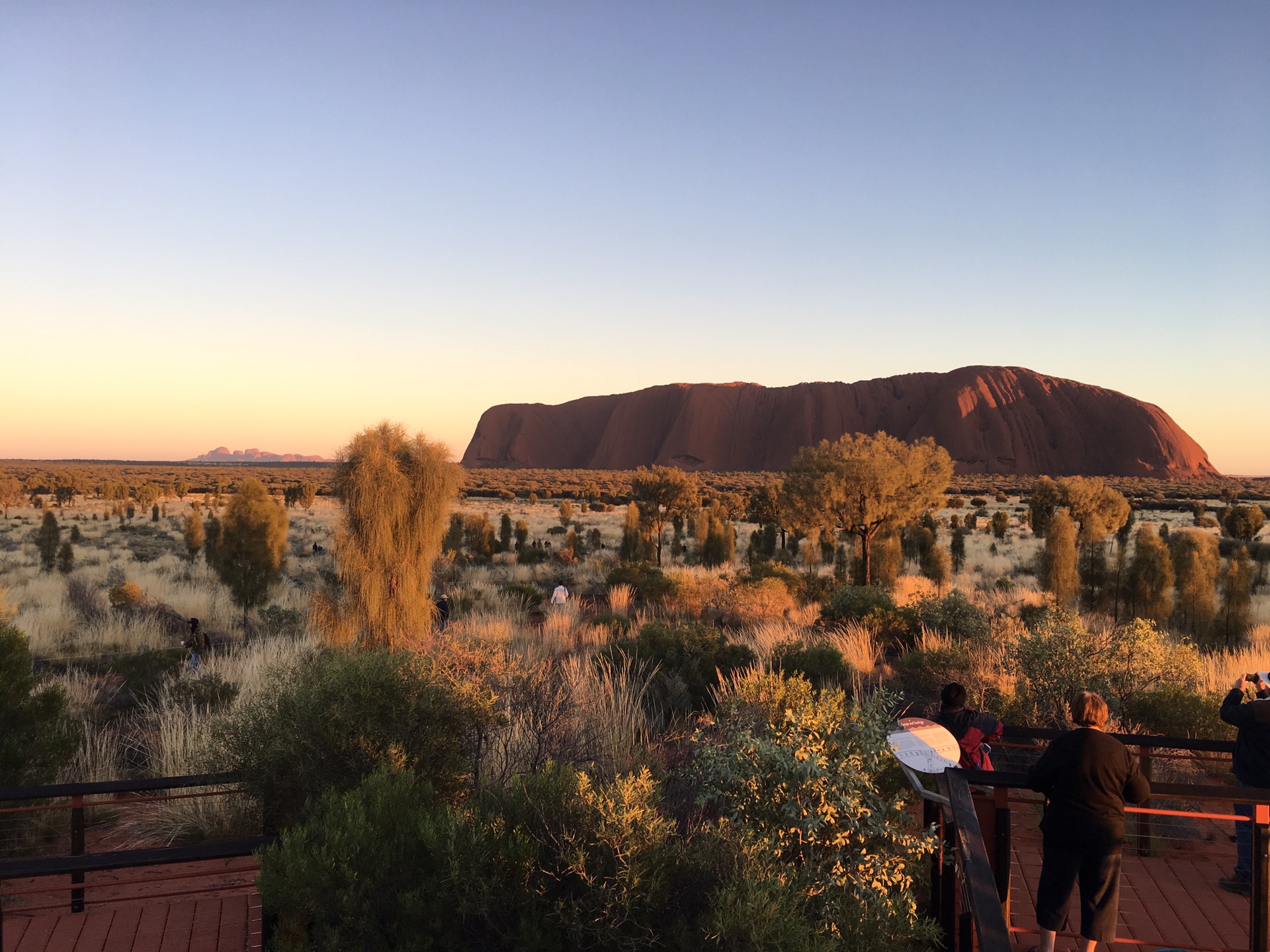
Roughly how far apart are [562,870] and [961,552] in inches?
997

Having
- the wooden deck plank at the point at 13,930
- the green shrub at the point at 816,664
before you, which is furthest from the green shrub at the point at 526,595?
the wooden deck plank at the point at 13,930

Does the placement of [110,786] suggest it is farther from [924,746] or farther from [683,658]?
[683,658]

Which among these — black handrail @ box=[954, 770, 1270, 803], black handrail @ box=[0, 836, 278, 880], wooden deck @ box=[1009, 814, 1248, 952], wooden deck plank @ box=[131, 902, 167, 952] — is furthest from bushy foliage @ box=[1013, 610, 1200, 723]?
wooden deck plank @ box=[131, 902, 167, 952]

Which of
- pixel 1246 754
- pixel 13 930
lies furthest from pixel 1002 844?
pixel 13 930

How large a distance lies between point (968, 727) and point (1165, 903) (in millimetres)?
1611

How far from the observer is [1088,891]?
3.61 metres

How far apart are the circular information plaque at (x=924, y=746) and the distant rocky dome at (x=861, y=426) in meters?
86.9

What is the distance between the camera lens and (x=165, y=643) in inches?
497

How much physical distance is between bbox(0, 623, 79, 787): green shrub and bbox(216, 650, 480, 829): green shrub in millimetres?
1931

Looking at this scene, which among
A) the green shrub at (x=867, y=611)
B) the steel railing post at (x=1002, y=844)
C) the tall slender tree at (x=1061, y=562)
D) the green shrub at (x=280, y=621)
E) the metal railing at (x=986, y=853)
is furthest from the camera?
the tall slender tree at (x=1061, y=562)

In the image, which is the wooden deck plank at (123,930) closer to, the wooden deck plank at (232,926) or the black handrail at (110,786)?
the wooden deck plank at (232,926)

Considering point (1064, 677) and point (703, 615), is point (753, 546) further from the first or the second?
point (1064, 677)

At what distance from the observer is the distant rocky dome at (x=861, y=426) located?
107875 mm

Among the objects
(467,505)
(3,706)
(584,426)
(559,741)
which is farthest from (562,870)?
(584,426)
